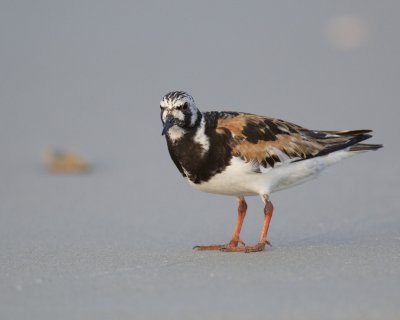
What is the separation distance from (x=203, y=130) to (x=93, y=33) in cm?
697

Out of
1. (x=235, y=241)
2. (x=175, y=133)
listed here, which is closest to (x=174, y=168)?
(x=235, y=241)

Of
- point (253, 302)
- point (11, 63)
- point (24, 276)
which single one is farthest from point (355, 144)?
point (11, 63)

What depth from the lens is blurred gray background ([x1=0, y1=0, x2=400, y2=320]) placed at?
180 inches

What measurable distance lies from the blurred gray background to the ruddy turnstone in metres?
0.50

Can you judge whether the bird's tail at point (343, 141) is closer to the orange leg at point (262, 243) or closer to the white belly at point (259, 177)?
the white belly at point (259, 177)

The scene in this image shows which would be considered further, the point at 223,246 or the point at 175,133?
the point at 223,246

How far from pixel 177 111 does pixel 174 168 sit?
3.46 m

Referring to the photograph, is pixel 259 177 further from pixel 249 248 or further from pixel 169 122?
pixel 169 122

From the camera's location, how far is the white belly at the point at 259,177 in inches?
225

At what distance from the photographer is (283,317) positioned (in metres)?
4.09

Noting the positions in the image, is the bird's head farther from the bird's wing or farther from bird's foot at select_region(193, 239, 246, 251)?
bird's foot at select_region(193, 239, 246, 251)

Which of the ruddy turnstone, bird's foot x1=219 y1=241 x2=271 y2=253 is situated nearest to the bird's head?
the ruddy turnstone

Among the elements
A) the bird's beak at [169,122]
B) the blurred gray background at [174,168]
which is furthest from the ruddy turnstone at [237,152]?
the blurred gray background at [174,168]

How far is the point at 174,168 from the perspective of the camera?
29.8 feet
